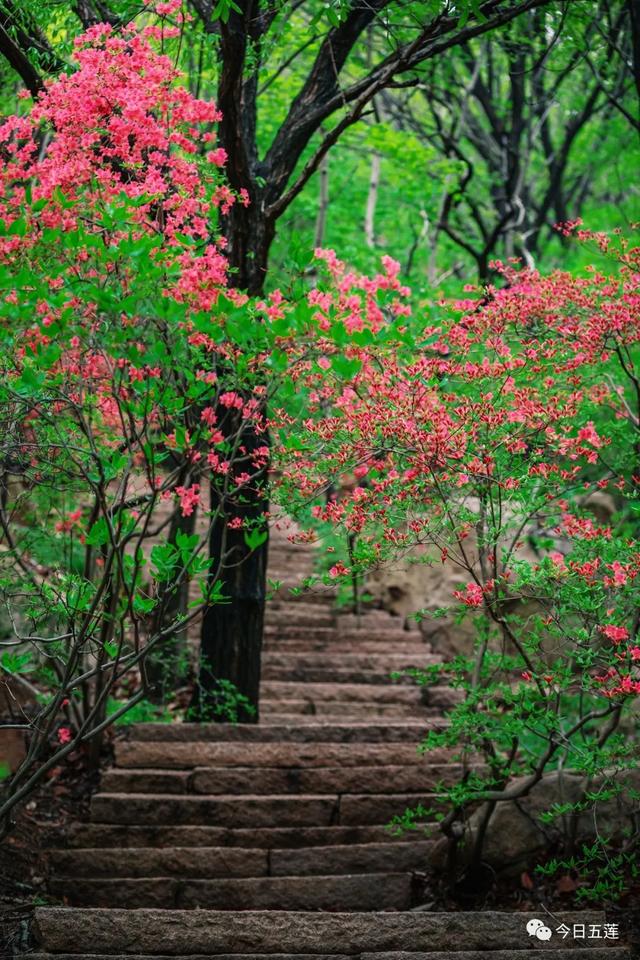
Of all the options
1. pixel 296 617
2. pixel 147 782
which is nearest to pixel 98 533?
pixel 147 782

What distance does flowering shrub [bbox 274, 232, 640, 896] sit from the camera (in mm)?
4723

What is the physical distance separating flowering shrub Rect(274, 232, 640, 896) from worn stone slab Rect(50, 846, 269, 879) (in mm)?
1214

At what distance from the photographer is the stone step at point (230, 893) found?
555 cm

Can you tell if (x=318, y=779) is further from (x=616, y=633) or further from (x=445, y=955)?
(x=616, y=633)

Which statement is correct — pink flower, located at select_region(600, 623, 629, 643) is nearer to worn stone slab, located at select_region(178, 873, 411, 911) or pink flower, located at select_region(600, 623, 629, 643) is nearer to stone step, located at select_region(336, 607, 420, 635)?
worn stone slab, located at select_region(178, 873, 411, 911)

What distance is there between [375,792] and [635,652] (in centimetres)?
292

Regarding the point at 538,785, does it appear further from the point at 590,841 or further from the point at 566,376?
the point at 566,376

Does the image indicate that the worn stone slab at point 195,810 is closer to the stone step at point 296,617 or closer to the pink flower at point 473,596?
the pink flower at point 473,596

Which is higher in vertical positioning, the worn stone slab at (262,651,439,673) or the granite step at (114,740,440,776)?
the worn stone slab at (262,651,439,673)

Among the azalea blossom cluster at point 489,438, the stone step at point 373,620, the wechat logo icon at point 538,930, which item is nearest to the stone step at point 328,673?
the stone step at point 373,620

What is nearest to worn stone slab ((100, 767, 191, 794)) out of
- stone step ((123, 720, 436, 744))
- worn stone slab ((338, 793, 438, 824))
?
stone step ((123, 720, 436, 744))

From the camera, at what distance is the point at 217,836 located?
20.1ft

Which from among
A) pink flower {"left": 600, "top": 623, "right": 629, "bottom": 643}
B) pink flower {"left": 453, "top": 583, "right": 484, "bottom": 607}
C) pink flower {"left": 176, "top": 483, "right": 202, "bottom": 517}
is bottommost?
pink flower {"left": 600, "top": 623, "right": 629, "bottom": 643}

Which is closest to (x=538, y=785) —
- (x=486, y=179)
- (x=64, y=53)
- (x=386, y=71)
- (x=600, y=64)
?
(x=386, y=71)
